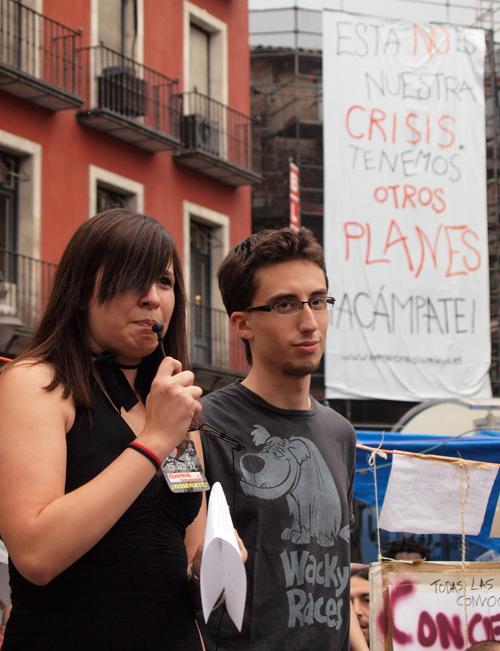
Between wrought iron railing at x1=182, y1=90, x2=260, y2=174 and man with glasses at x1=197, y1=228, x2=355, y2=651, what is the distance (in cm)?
1780

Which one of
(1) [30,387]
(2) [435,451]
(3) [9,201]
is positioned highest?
(3) [9,201]

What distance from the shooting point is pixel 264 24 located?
92.5 ft

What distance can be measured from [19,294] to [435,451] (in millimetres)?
10417

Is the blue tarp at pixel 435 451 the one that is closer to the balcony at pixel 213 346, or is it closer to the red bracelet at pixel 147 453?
the red bracelet at pixel 147 453

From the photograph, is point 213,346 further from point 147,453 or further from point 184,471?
point 147,453

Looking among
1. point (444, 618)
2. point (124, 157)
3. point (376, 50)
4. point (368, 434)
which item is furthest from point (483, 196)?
point (444, 618)

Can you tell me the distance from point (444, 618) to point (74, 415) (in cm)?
422

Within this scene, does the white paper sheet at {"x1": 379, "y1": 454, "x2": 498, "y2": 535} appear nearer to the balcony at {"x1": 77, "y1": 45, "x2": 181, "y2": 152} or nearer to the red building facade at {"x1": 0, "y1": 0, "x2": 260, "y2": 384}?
the red building facade at {"x1": 0, "y1": 0, "x2": 260, "y2": 384}

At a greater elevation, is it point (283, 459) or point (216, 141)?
point (216, 141)

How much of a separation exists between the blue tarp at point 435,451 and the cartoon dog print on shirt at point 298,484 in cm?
352

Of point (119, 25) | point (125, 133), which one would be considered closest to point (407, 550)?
point (125, 133)

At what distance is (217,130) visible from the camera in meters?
22.5

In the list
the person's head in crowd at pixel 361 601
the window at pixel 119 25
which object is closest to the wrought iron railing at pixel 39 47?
the window at pixel 119 25

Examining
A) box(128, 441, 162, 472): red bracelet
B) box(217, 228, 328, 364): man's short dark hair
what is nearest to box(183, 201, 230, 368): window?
box(217, 228, 328, 364): man's short dark hair
